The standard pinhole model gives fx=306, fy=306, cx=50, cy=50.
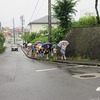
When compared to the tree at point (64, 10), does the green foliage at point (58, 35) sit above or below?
below

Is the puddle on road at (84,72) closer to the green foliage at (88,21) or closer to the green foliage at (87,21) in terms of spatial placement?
the green foliage at (87,21)

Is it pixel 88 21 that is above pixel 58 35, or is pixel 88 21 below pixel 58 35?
above

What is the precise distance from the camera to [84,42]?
2478 centimetres

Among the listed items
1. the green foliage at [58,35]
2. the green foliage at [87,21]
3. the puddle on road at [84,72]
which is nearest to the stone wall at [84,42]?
the green foliage at [87,21]

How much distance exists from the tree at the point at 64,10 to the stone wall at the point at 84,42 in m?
2.80

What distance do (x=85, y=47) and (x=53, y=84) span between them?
512 inches

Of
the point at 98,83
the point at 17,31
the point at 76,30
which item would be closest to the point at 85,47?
the point at 76,30

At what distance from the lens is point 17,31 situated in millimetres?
192250

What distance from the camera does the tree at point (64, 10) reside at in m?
29.6

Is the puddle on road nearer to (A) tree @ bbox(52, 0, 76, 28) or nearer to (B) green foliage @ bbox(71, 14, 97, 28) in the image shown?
(B) green foliage @ bbox(71, 14, 97, 28)

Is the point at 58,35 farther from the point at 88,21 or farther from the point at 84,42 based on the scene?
the point at 84,42

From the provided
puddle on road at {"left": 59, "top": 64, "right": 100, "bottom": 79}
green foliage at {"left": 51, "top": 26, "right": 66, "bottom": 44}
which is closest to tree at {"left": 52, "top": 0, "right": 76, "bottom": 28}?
green foliage at {"left": 51, "top": 26, "right": 66, "bottom": 44}

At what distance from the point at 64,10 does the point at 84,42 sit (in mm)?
6140

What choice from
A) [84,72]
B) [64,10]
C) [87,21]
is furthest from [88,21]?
[84,72]
